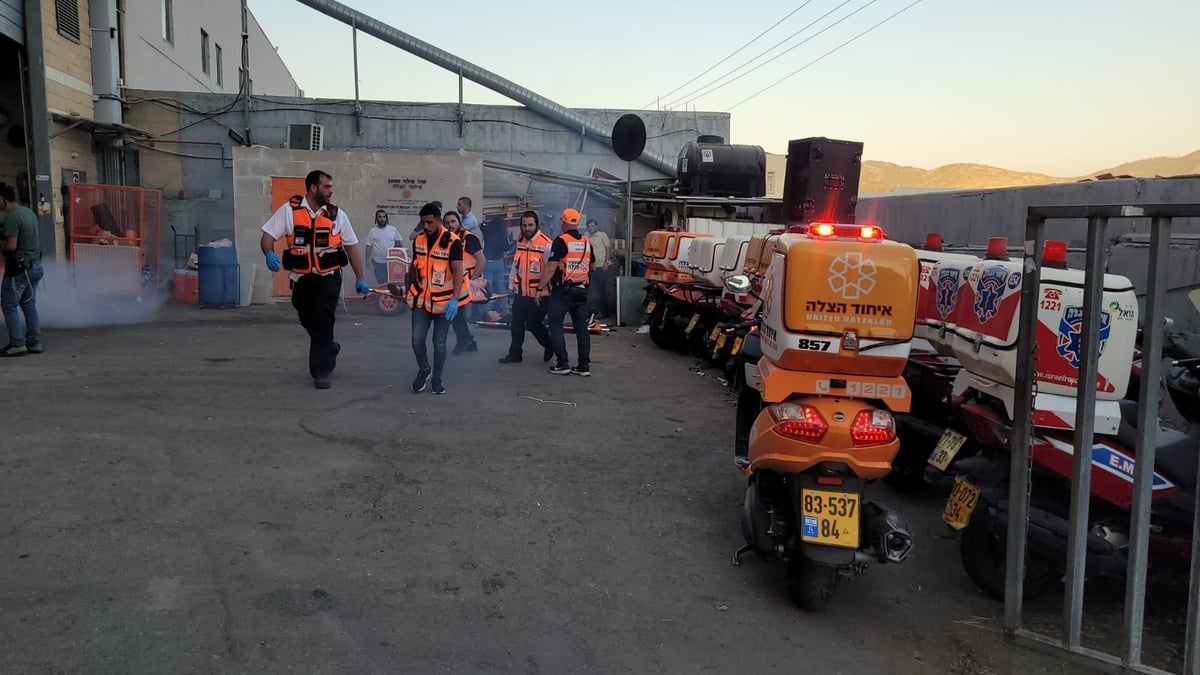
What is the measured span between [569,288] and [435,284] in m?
2.02

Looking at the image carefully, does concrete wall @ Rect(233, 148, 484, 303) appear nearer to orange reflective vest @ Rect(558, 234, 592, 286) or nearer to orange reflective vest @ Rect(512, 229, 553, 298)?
orange reflective vest @ Rect(512, 229, 553, 298)

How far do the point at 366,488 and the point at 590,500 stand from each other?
4.70 ft

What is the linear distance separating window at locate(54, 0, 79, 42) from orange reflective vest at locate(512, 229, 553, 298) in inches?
416

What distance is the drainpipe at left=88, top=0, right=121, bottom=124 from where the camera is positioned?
16.4 m

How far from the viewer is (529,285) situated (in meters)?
9.96

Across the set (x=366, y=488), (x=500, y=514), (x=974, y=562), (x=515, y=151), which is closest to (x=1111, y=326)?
(x=974, y=562)

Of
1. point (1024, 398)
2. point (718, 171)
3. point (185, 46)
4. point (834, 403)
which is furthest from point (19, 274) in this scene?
point (185, 46)

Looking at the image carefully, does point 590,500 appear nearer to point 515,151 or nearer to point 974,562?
point 974,562

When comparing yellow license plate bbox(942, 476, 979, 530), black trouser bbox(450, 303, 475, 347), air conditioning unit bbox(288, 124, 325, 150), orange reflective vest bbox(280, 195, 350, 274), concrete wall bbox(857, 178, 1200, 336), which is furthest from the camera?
air conditioning unit bbox(288, 124, 325, 150)

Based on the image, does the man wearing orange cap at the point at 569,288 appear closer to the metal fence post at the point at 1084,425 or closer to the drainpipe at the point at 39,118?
the metal fence post at the point at 1084,425

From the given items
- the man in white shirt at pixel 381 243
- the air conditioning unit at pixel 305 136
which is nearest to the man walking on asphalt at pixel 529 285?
the man in white shirt at pixel 381 243

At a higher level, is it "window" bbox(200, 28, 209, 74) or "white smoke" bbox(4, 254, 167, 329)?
"window" bbox(200, 28, 209, 74)

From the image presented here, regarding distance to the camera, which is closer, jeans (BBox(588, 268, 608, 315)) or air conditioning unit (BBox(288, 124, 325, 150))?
jeans (BBox(588, 268, 608, 315))

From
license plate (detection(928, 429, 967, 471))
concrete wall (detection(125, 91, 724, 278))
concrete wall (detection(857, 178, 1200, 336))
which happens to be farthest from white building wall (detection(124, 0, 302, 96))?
license plate (detection(928, 429, 967, 471))
